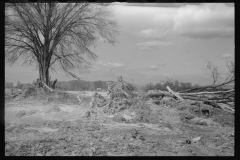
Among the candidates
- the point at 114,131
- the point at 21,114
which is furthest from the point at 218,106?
the point at 21,114

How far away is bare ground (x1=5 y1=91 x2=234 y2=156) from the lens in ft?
18.0

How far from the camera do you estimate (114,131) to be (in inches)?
256

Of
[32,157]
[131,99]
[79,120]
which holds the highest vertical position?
[131,99]

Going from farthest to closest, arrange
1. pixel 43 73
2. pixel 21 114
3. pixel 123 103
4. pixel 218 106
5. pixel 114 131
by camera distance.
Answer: pixel 43 73, pixel 218 106, pixel 123 103, pixel 21 114, pixel 114 131

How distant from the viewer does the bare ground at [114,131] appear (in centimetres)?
548

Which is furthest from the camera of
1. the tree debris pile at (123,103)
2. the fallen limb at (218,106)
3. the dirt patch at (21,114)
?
the fallen limb at (218,106)

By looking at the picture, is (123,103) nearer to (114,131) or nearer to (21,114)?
(114,131)

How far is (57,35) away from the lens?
10.5m

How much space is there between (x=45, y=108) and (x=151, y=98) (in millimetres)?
4057

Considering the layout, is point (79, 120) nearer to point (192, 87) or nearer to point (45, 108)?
point (45, 108)

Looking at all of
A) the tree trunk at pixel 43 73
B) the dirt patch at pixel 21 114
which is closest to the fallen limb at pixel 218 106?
the dirt patch at pixel 21 114

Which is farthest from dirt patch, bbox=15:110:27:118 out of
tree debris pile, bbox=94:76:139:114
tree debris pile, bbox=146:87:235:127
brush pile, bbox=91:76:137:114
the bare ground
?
tree debris pile, bbox=146:87:235:127

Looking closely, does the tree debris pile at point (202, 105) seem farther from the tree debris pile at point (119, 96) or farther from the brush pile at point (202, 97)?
the tree debris pile at point (119, 96)
